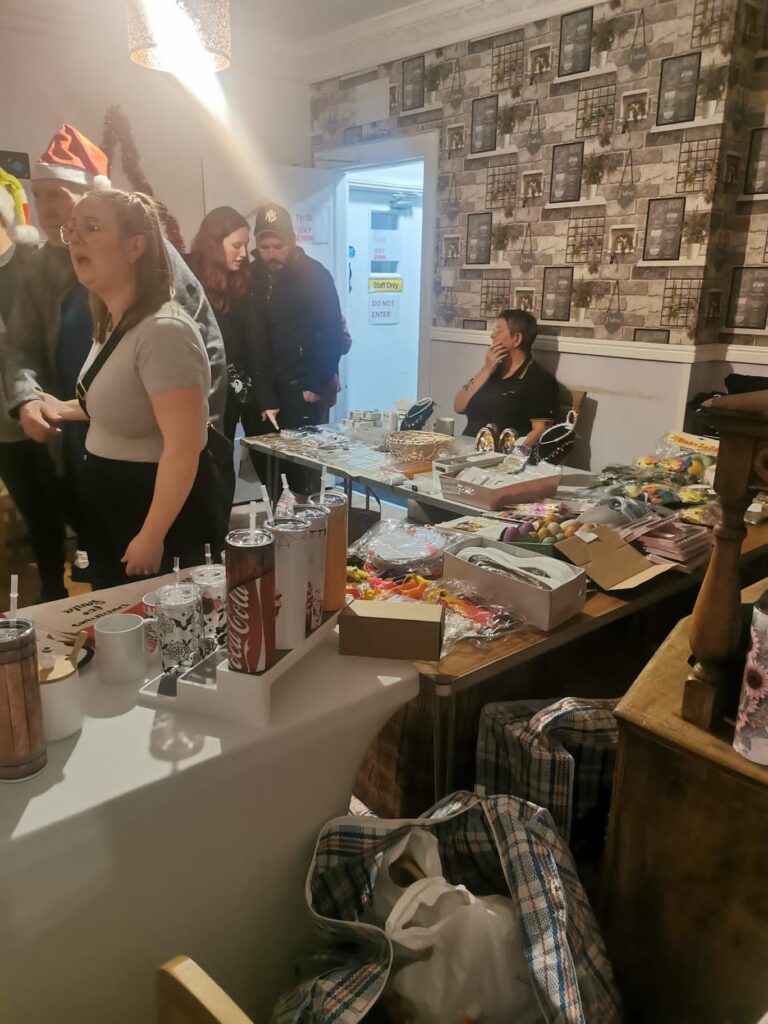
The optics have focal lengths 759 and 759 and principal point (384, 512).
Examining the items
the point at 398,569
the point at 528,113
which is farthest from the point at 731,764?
the point at 528,113

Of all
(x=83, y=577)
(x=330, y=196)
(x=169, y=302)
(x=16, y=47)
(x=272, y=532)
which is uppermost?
(x=16, y=47)

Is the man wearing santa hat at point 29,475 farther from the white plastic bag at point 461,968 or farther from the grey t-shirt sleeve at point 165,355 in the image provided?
the white plastic bag at point 461,968

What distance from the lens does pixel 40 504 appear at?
3.42m

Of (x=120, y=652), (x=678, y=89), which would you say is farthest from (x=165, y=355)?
(x=678, y=89)

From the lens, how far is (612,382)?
371cm

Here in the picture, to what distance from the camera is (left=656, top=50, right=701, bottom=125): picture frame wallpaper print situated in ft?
10.4

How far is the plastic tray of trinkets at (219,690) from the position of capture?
112 centimetres

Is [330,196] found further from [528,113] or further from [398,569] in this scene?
[398,569]

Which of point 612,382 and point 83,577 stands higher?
point 612,382

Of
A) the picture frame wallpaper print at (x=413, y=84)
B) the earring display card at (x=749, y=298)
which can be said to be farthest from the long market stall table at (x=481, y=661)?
the picture frame wallpaper print at (x=413, y=84)

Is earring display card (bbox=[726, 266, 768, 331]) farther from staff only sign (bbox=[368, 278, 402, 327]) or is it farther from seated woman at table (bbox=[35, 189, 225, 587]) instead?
staff only sign (bbox=[368, 278, 402, 327])

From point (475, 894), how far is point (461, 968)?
6.1 inches

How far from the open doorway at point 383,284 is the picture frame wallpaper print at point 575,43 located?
2113 millimetres

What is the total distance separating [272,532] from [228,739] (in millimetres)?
308
